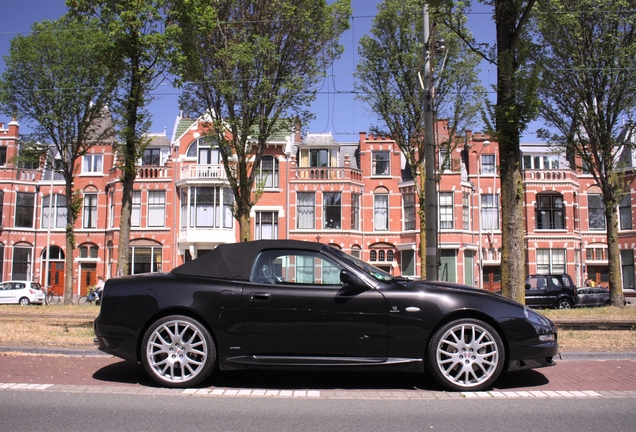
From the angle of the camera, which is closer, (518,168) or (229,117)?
(518,168)

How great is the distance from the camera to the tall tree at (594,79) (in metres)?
21.1

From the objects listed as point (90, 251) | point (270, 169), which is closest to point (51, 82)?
point (270, 169)

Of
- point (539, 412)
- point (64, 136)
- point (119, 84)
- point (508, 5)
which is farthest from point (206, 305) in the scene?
point (64, 136)

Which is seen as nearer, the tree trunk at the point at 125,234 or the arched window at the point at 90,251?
the tree trunk at the point at 125,234

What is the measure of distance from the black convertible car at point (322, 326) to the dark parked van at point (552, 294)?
21616 millimetres

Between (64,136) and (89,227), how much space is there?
13962 millimetres

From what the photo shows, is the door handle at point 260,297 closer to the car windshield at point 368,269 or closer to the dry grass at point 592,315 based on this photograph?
the car windshield at point 368,269

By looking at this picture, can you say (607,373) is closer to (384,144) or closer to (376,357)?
(376,357)

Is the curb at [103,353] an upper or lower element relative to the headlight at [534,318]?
lower

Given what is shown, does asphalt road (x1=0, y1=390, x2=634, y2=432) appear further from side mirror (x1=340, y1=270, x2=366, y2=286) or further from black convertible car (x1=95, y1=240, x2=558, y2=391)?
side mirror (x1=340, y1=270, x2=366, y2=286)

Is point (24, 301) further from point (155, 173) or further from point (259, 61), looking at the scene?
point (259, 61)

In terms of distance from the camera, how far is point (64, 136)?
26.6 m

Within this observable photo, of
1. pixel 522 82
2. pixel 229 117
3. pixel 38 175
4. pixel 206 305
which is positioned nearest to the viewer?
pixel 206 305

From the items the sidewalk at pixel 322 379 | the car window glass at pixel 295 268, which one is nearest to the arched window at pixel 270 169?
the sidewalk at pixel 322 379
